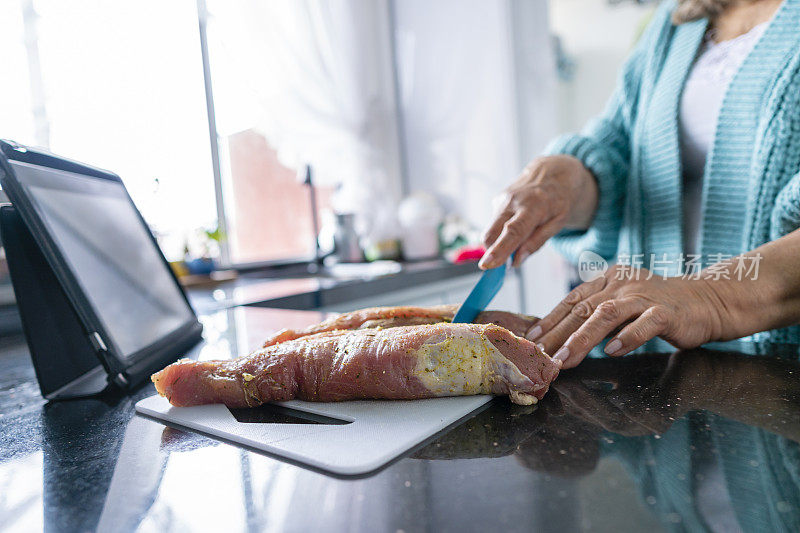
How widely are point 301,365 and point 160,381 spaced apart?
0.16 meters

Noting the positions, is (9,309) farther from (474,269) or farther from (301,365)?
(474,269)

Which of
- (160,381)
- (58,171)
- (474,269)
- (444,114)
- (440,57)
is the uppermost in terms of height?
(440,57)

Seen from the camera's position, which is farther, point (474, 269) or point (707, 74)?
point (474, 269)

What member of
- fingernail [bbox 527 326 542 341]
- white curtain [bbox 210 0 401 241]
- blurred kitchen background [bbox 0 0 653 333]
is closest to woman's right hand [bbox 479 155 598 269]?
fingernail [bbox 527 326 542 341]

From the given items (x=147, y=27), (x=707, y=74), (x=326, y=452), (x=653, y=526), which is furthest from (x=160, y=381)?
(x=147, y=27)

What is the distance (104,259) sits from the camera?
775 mm

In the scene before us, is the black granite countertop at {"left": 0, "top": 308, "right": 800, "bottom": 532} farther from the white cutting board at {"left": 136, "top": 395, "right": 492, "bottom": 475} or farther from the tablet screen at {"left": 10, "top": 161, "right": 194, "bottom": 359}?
the tablet screen at {"left": 10, "top": 161, "right": 194, "bottom": 359}

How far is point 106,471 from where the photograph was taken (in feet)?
1.48

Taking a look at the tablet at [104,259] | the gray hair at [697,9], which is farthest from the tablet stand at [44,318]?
the gray hair at [697,9]

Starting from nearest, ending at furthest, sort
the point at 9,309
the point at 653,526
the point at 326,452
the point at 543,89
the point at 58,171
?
the point at 653,526, the point at 326,452, the point at 58,171, the point at 9,309, the point at 543,89

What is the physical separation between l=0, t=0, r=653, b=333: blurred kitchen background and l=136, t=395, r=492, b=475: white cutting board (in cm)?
109

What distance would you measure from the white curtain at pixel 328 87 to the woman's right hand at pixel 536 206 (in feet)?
5.05

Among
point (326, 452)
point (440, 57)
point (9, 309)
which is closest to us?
point (326, 452)

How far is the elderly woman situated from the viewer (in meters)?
0.71
